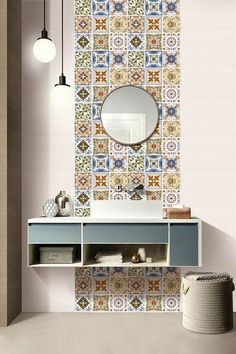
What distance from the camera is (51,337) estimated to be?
314cm

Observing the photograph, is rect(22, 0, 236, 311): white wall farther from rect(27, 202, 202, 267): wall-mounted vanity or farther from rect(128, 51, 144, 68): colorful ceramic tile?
rect(27, 202, 202, 267): wall-mounted vanity

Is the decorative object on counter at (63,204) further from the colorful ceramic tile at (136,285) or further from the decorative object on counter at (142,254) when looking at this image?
the colorful ceramic tile at (136,285)

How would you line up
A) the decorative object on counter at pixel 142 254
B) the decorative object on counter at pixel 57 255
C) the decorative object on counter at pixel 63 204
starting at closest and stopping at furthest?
the decorative object on counter at pixel 57 255, the decorative object on counter at pixel 142 254, the decorative object on counter at pixel 63 204

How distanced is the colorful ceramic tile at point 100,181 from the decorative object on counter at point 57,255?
0.64 meters

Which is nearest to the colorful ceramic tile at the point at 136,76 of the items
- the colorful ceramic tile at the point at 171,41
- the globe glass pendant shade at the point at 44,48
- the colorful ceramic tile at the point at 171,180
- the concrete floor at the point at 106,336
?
the colorful ceramic tile at the point at 171,41

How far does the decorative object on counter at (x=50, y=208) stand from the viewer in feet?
11.8

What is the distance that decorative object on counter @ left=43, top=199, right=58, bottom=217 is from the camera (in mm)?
3602

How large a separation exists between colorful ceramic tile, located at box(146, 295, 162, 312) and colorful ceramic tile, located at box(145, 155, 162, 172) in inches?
45.6

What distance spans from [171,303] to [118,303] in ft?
1.59

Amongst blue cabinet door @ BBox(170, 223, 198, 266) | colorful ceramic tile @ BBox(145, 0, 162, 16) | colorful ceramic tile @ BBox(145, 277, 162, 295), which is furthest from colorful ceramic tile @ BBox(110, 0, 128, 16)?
colorful ceramic tile @ BBox(145, 277, 162, 295)

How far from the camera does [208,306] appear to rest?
323 centimetres

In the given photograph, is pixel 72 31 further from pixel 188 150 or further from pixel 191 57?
pixel 188 150

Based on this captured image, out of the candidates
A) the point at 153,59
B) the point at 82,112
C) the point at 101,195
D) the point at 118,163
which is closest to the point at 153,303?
the point at 101,195

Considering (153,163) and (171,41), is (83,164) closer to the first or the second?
(153,163)
